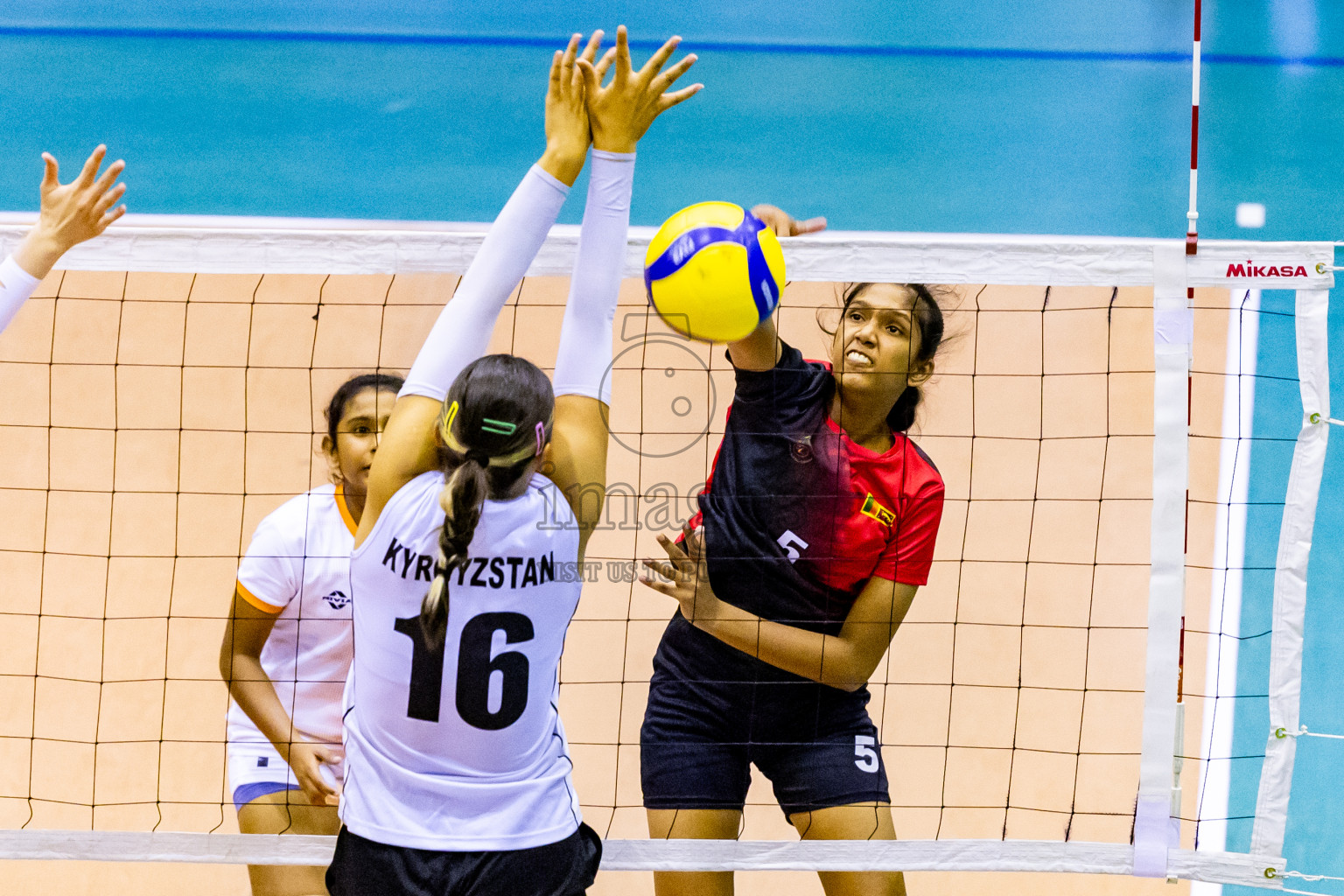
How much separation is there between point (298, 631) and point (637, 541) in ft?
4.67

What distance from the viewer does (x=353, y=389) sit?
327cm

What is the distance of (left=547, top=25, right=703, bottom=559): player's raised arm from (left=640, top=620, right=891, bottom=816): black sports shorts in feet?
3.30

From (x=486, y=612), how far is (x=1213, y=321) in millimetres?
4439

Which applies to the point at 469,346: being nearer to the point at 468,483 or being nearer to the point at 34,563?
the point at 468,483

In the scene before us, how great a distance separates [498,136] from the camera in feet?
20.5

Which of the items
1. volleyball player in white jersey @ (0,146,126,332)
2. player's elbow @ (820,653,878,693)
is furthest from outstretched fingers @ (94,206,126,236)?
player's elbow @ (820,653,878,693)

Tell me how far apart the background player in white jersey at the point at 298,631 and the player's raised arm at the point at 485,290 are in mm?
1030

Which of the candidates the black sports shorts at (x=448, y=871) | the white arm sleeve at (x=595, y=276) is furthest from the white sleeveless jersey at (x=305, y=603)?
the white arm sleeve at (x=595, y=276)

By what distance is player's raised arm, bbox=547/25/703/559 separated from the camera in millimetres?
2244

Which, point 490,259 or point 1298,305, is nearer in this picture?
point 490,259

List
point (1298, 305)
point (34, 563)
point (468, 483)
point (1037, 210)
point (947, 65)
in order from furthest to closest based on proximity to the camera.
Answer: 1. point (947, 65)
2. point (1037, 210)
3. point (34, 563)
4. point (1298, 305)
5. point (468, 483)

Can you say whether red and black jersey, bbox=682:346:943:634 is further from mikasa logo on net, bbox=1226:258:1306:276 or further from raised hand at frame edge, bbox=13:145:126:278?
raised hand at frame edge, bbox=13:145:126:278

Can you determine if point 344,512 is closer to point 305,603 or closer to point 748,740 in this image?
point 305,603

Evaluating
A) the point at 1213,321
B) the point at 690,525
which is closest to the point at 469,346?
the point at 690,525
